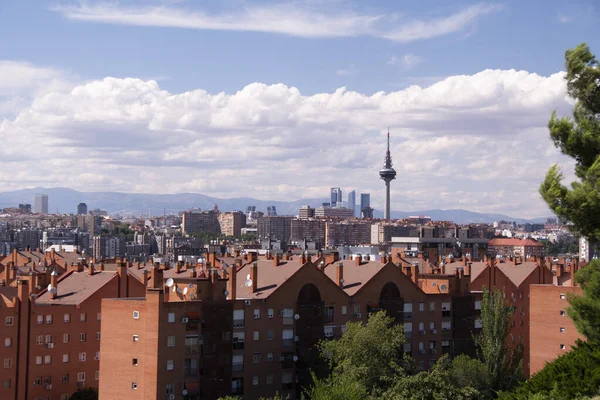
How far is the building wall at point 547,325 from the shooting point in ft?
198

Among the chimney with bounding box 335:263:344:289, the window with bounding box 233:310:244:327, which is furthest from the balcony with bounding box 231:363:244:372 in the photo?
the chimney with bounding box 335:263:344:289

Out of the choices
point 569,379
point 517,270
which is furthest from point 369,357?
point 517,270

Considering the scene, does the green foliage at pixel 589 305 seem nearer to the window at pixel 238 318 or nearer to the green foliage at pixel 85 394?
the window at pixel 238 318

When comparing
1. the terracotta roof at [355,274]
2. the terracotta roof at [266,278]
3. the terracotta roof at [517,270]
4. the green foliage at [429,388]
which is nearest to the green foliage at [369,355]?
the green foliage at [429,388]

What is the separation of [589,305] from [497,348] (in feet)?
97.7

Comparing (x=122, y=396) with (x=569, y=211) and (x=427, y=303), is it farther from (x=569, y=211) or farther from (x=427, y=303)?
(x=569, y=211)

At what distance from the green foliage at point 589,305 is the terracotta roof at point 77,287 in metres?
40.2

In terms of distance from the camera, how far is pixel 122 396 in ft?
167

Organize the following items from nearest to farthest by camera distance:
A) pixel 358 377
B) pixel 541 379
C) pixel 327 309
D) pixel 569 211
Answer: pixel 569 211, pixel 541 379, pixel 358 377, pixel 327 309

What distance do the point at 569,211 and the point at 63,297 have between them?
1702 inches

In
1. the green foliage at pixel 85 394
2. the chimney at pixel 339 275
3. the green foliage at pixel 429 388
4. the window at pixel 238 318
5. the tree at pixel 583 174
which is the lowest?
the green foliage at pixel 85 394

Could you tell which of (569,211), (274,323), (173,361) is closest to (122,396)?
(173,361)

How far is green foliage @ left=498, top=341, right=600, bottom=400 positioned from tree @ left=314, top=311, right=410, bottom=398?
19418 millimetres

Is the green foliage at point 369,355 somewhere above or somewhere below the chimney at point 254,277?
below
